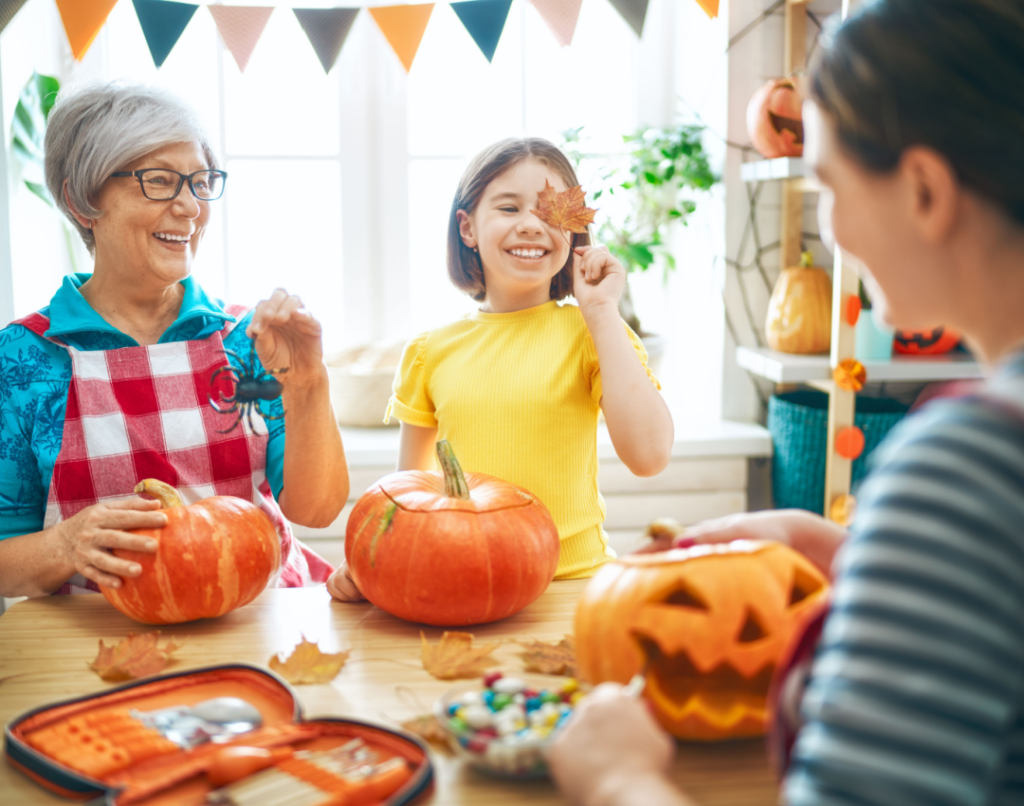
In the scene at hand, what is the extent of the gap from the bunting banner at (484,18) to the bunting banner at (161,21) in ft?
1.92

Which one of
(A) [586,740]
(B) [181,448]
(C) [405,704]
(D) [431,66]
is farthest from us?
(D) [431,66]

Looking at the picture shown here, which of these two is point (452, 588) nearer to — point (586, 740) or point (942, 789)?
point (586, 740)

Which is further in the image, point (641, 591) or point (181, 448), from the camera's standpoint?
point (181, 448)

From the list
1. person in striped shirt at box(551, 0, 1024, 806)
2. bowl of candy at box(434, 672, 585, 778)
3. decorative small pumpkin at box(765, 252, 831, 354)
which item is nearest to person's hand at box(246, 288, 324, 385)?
bowl of candy at box(434, 672, 585, 778)

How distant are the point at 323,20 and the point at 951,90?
193 centimetres

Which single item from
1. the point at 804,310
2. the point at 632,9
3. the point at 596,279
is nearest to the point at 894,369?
the point at 804,310

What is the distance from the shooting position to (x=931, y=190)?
20.2 inches

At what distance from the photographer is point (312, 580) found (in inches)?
62.3

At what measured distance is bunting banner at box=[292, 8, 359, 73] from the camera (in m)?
2.11

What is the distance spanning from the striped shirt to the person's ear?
12 centimetres

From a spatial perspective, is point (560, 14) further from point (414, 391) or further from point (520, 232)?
point (414, 391)

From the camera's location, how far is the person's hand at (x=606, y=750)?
21.8 inches

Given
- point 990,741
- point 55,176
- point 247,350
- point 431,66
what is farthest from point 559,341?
point 431,66

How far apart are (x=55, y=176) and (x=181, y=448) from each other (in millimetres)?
485
